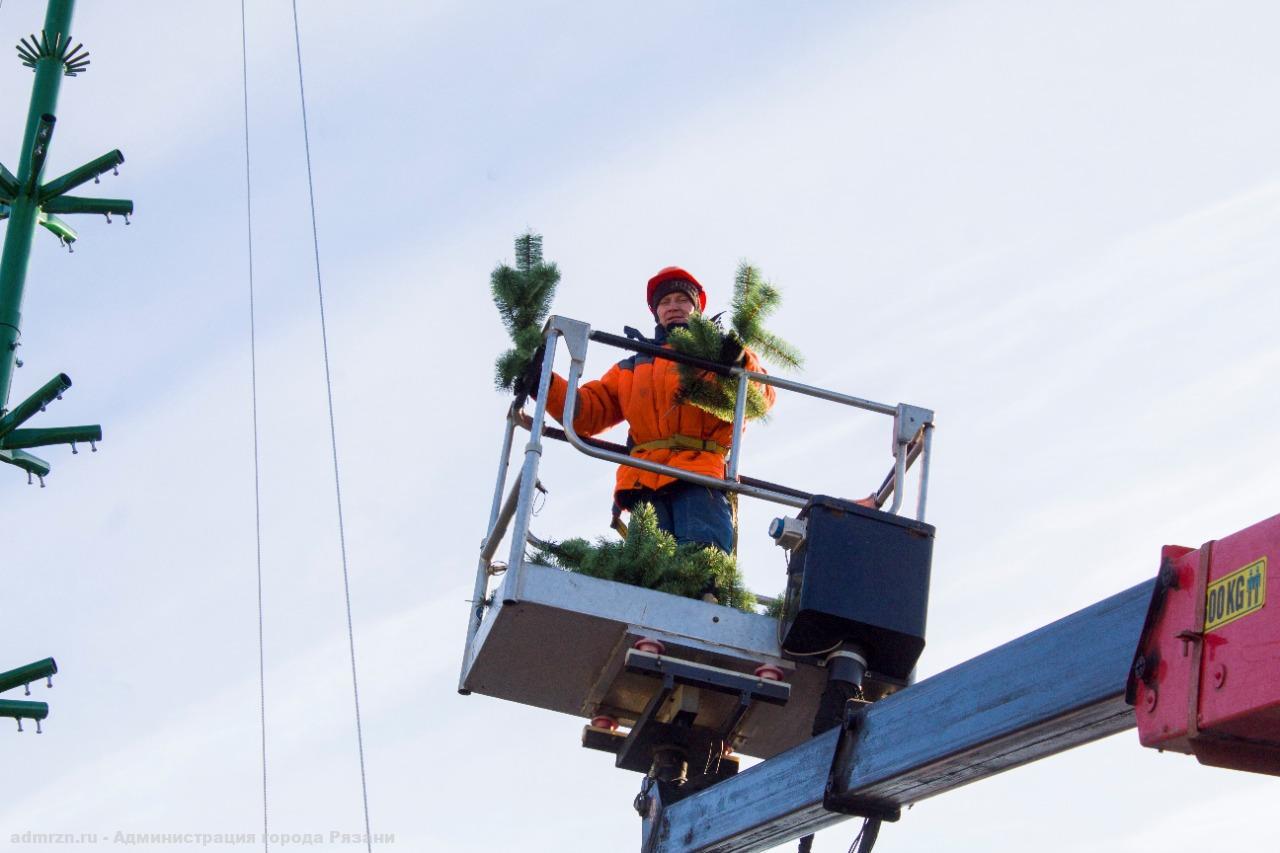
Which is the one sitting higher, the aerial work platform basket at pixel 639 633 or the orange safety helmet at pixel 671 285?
the orange safety helmet at pixel 671 285

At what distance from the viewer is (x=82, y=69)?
31.1 feet

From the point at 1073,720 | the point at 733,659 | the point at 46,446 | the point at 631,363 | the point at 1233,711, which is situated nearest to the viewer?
the point at 1233,711

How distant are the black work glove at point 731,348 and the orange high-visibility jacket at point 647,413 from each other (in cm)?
8

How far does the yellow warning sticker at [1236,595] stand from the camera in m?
4.42

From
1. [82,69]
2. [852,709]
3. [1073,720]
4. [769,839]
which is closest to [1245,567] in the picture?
[1073,720]

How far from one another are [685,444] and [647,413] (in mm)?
254

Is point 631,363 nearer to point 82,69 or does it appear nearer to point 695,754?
point 695,754

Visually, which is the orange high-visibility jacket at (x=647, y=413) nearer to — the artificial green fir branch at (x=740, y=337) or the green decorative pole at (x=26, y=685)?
the artificial green fir branch at (x=740, y=337)

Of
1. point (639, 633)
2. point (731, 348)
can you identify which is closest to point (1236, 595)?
point (639, 633)

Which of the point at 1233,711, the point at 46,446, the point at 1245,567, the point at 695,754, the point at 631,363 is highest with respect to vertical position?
the point at 631,363

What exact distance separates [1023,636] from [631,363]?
3895mm

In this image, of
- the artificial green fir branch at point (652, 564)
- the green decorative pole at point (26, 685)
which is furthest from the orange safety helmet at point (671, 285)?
the green decorative pole at point (26, 685)

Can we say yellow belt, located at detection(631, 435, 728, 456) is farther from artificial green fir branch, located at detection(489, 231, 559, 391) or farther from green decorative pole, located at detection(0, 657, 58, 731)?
green decorative pole, located at detection(0, 657, 58, 731)

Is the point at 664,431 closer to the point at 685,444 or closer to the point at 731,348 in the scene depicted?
the point at 685,444
